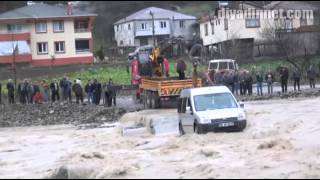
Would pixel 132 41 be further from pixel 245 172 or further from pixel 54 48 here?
pixel 245 172

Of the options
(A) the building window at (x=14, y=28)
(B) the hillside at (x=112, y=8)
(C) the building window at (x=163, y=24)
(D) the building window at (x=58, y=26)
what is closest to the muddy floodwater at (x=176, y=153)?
(A) the building window at (x=14, y=28)

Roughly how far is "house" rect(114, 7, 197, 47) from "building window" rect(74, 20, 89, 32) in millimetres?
25179

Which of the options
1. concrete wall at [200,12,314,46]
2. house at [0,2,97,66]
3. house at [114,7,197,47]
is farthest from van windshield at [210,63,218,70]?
house at [114,7,197,47]

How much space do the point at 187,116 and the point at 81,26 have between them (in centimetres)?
6626

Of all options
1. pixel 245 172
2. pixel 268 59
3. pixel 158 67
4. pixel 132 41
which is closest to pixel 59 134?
pixel 158 67

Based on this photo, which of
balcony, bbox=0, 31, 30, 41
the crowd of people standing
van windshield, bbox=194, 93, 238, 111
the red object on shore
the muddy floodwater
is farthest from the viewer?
balcony, bbox=0, 31, 30, 41

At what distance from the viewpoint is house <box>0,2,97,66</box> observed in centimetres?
8631

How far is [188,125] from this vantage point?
2512 cm

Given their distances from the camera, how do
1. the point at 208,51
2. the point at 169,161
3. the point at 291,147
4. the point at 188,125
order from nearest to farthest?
1. the point at 169,161
2. the point at 291,147
3. the point at 188,125
4. the point at 208,51

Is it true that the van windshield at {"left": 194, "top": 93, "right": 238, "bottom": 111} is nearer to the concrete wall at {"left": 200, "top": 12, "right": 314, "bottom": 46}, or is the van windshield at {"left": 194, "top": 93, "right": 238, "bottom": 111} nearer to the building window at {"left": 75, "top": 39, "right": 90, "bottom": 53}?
the concrete wall at {"left": 200, "top": 12, "right": 314, "bottom": 46}

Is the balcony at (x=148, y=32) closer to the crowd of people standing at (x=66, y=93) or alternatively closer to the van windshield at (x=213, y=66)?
the van windshield at (x=213, y=66)

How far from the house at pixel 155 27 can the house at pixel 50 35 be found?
26.3 metres

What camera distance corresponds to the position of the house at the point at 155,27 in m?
116

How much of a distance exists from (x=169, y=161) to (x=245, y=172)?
10.8 feet
